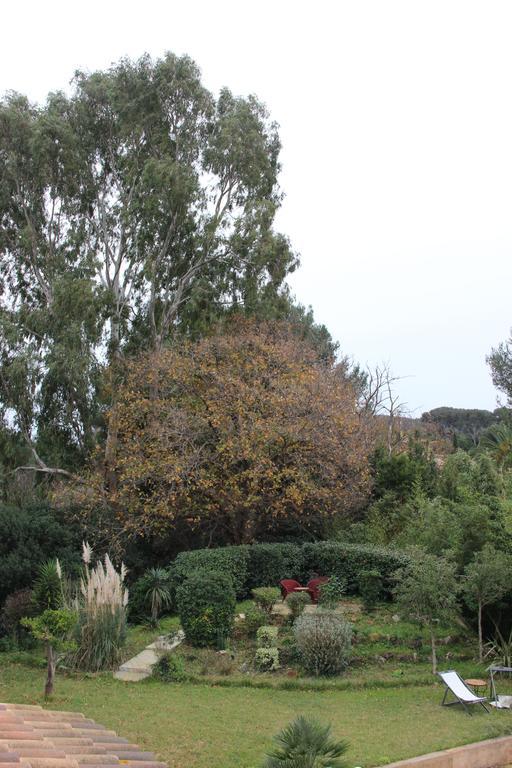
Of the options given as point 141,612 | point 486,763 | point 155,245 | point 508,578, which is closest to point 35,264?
point 155,245

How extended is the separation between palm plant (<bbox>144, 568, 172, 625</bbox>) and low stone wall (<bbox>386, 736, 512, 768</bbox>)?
840 centimetres

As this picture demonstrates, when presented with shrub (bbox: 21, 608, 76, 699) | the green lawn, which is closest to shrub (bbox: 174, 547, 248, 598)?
the green lawn

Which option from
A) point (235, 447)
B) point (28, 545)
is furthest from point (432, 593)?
point (28, 545)

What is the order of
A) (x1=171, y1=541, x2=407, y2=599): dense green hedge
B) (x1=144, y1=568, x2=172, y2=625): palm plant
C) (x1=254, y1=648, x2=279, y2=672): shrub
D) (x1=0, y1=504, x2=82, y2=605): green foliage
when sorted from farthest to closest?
1. (x1=171, y1=541, x2=407, y2=599): dense green hedge
2. (x1=144, y1=568, x2=172, y2=625): palm plant
3. (x1=0, y1=504, x2=82, y2=605): green foliage
4. (x1=254, y1=648, x2=279, y2=672): shrub

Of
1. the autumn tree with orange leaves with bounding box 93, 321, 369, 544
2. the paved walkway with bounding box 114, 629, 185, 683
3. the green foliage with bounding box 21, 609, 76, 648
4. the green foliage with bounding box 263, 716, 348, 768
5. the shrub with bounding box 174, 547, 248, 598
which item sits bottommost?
the paved walkway with bounding box 114, 629, 185, 683

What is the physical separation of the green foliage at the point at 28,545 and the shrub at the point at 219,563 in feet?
7.66

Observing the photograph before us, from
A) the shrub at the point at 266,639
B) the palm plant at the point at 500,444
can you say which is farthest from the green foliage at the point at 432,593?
Result: the palm plant at the point at 500,444

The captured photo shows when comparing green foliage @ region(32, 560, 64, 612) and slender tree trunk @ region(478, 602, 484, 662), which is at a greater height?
green foliage @ region(32, 560, 64, 612)

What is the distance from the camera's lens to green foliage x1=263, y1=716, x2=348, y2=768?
6.29 metres

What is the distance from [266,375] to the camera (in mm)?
18969

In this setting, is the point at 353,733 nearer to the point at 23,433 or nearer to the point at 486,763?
the point at 486,763

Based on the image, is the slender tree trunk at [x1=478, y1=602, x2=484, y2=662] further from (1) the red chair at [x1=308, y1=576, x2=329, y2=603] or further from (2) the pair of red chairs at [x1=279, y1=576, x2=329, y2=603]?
(1) the red chair at [x1=308, y1=576, x2=329, y2=603]

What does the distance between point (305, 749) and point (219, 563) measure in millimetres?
9987

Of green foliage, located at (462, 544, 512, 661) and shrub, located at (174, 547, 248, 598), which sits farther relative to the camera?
shrub, located at (174, 547, 248, 598)
